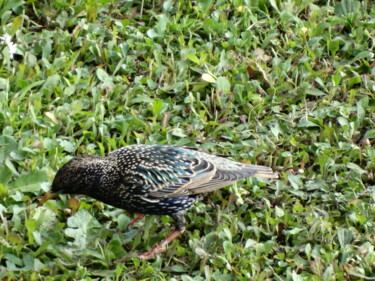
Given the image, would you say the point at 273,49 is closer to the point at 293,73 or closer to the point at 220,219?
the point at 293,73

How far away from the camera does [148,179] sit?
226 inches

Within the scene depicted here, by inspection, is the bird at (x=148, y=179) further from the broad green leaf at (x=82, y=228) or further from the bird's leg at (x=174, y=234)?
the broad green leaf at (x=82, y=228)

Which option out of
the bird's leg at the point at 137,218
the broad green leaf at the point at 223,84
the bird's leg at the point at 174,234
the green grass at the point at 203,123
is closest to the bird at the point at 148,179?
the bird's leg at the point at 174,234

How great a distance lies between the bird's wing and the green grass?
30cm

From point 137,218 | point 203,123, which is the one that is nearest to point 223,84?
point 203,123

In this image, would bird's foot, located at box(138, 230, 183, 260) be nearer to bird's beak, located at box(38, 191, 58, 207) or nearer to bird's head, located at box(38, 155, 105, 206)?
bird's head, located at box(38, 155, 105, 206)

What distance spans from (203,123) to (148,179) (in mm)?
1344

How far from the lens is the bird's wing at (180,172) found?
5.75 meters

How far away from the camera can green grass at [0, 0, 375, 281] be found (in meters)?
5.77

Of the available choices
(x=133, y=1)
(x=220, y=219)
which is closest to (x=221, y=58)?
(x=133, y=1)

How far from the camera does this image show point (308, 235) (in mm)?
5992

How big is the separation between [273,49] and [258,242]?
8.22ft

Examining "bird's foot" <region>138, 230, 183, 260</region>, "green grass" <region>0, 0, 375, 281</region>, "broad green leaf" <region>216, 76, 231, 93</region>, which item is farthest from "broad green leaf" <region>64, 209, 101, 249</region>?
"broad green leaf" <region>216, 76, 231, 93</region>

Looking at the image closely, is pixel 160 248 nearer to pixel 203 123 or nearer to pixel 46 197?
pixel 46 197
